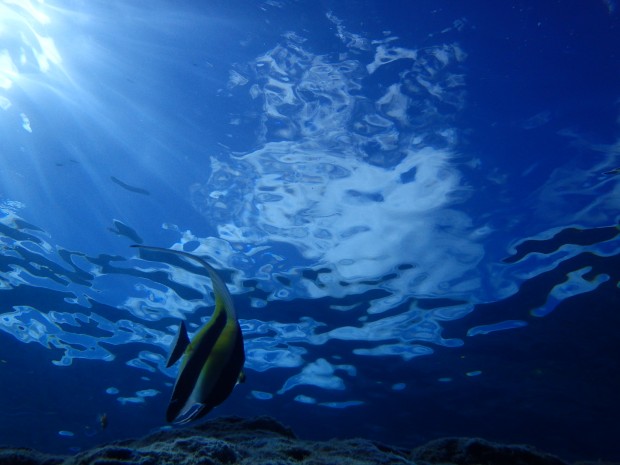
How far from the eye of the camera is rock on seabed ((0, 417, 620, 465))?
2.34m

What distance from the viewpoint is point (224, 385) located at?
1.48 meters

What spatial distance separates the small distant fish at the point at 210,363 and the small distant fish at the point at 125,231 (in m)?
11.6

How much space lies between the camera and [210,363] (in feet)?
4.72

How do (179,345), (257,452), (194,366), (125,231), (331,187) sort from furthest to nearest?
(125,231), (331,187), (257,452), (179,345), (194,366)

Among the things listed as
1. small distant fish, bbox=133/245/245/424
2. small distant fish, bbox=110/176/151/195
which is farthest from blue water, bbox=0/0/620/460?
small distant fish, bbox=133/245/245/424

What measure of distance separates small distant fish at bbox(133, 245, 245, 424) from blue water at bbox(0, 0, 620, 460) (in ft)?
22.8

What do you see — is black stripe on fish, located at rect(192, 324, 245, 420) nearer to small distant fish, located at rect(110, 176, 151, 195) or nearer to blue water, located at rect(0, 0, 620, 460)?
blue water, located at rect(0, 0, 620, 460)

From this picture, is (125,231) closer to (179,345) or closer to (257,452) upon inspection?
(257,452)

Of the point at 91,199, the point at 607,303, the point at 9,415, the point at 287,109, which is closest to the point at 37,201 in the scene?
the point at 91,199

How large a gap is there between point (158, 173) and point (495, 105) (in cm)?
866

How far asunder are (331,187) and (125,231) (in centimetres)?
709

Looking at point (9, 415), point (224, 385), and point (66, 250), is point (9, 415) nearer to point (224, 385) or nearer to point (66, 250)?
point (66, 250)

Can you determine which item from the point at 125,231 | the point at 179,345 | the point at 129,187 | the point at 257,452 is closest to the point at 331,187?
the point at 129,187

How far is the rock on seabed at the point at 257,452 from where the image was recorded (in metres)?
2.34
